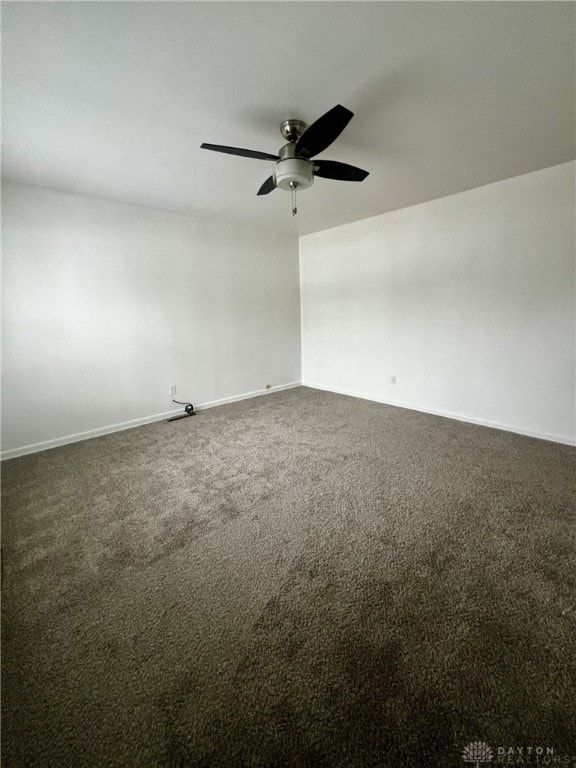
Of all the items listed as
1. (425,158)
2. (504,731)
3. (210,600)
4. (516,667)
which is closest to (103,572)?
(210,600)

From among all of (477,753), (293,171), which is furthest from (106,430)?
(477,753)

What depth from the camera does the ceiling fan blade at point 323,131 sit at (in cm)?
156

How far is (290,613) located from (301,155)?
2.55m

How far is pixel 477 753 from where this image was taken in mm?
933

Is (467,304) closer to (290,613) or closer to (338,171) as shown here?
(338,171)

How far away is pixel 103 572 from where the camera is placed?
1.64 metres

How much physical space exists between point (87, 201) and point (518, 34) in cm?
363

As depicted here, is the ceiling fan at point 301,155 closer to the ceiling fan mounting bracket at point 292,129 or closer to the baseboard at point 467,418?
the ceiling fan mounting bracket at point 292,129

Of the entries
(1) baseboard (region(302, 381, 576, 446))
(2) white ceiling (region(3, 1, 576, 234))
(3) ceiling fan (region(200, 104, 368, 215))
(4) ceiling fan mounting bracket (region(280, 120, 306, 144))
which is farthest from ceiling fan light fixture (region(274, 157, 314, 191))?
(1) baseboard (region(302, 381, 576, 446))

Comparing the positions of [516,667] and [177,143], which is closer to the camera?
[516,667]

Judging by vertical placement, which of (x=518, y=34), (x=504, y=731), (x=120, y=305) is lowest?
(x=504, y=731)

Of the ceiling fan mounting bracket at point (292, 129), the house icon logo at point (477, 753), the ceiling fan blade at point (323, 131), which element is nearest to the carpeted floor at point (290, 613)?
the house icon logo at point (477, 753)

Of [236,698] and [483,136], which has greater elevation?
[483,136]

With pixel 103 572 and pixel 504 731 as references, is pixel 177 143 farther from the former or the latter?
pixel 504 731
